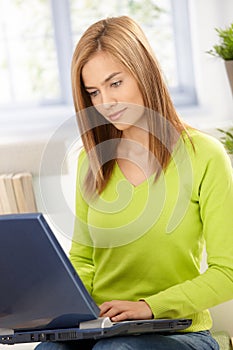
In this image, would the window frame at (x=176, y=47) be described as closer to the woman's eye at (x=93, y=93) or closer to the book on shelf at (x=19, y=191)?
the book on shelf at (x=19, y=191)

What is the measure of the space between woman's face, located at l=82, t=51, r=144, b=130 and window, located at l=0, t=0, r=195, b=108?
1534 millimetres

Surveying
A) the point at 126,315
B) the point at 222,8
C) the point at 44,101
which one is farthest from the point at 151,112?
the point at 44,101

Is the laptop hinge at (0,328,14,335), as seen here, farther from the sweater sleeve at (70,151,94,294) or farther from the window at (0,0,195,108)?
the window at (0,0,195,108)

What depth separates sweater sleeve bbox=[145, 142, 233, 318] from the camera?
1891 mm

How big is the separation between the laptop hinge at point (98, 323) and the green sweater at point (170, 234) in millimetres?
191

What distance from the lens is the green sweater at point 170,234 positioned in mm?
1923

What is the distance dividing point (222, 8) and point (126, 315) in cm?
180

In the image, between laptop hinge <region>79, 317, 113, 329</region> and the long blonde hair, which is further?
the long blonde hair

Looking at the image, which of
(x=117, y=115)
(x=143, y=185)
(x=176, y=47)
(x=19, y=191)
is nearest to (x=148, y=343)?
(x=143, y=185)

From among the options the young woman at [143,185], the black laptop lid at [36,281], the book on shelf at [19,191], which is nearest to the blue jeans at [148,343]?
the young woman at [143,185]

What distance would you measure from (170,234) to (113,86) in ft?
1.18

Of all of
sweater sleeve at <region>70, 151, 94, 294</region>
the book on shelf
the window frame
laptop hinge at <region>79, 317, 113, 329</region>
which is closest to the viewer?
laptop hinge at <region>79, 317, 113, 329</region>

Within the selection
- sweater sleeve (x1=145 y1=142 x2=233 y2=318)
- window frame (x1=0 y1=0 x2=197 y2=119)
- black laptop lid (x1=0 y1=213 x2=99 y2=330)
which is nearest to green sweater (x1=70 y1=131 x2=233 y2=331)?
sweater sleeve (x1=145 y1=142 x2=233 y2=318)

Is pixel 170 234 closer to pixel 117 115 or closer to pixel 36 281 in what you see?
pixel 117 115
